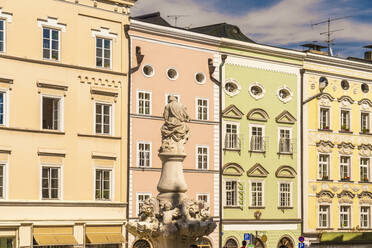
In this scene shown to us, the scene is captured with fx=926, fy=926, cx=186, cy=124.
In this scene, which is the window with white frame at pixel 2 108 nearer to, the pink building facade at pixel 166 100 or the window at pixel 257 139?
the pink building facade at pixel 166 100

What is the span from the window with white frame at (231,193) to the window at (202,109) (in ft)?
14.8

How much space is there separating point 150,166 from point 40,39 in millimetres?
10103

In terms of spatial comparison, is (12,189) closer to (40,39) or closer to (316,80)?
(40,39)

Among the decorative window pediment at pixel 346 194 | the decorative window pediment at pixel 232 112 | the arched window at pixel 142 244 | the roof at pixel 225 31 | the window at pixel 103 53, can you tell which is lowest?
the arched window at pixel 142 244

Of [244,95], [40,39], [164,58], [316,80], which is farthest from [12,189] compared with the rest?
[316,80]

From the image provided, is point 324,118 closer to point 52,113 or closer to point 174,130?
point 52,113

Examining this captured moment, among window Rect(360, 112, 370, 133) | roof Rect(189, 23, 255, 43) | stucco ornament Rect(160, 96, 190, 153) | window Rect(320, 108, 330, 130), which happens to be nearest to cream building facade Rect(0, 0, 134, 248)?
roof Rect(189, 23, 255, 43)

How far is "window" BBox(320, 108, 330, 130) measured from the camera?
64.4m

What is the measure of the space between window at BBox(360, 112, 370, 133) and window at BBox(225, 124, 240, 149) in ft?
40.8

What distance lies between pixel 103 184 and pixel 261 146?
42.6 ft

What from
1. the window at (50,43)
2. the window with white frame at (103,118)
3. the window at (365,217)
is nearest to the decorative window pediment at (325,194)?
the window at (365,217)

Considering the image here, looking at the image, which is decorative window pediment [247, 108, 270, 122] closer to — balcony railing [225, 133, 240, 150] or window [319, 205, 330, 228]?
balcony railing [225, 133, 240, 150]

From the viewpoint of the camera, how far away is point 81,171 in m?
50.5

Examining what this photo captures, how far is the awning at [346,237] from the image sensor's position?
62.9 meters
